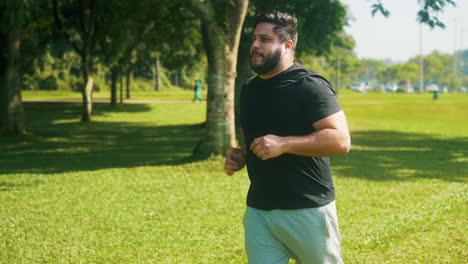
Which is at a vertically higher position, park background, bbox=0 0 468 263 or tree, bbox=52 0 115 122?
tree, bbox=52 0 115 122

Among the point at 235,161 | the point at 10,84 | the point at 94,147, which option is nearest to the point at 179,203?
the point at 235,161

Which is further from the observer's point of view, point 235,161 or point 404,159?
point 404,159

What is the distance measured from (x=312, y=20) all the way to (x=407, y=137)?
5.13 meters

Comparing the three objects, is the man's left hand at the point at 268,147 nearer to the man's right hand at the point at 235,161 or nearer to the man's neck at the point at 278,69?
the man's neck at the point at 278,69

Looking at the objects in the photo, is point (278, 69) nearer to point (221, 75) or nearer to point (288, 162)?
point (288, 162)

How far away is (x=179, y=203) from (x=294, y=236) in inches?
250

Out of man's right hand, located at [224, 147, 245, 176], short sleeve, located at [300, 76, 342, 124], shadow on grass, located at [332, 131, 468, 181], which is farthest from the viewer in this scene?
shadow on grass, located at [332, 131, 468, 181]

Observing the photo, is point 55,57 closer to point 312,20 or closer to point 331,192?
point 312,20

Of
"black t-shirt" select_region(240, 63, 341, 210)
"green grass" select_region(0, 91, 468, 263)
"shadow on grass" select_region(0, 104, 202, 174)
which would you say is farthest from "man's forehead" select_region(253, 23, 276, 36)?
"shadow on grass" select_region(0, 104, 202, 174)

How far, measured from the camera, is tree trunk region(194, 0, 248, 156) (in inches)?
547

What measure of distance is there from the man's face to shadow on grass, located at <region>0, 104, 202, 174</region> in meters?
10.6

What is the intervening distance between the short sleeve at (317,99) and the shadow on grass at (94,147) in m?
10.8

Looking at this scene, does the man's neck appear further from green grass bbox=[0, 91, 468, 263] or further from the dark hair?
green grass bbox=[0, 91, 468, 263]

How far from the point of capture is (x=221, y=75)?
14.0m
